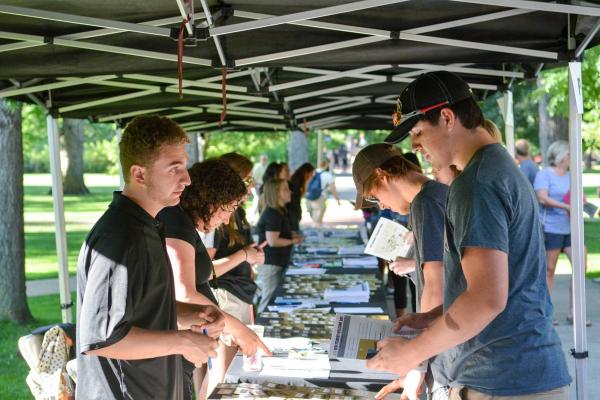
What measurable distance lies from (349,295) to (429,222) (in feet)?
8.24

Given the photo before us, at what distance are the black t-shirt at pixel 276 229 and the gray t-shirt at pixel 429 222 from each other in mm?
4894

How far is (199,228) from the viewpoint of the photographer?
412 cm

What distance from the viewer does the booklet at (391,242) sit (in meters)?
4.83

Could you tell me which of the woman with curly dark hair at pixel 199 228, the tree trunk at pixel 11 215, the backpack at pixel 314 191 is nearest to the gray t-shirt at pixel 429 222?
the woman with curly dark hair at pixel 199 228

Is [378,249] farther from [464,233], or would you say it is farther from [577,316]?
[464,233]

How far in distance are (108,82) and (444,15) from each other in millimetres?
2696

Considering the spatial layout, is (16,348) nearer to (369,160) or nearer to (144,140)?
(369,160)

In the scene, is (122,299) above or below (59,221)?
above

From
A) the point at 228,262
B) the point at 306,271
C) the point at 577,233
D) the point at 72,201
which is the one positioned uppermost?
the point at 577,233

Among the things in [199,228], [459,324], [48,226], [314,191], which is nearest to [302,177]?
[314,191]

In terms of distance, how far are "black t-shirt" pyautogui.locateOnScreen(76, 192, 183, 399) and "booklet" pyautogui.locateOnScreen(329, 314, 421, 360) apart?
59cm

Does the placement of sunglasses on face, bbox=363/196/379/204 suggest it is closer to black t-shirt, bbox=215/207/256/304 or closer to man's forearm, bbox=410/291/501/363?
man's forearm, bbox=410/291/501/363

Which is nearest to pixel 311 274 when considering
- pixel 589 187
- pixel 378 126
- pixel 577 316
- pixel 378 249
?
pixel 378 249

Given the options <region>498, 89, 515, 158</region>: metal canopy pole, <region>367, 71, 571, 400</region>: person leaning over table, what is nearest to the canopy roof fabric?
<region>367, 71, 571, 400</region>: person leaning over table
